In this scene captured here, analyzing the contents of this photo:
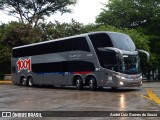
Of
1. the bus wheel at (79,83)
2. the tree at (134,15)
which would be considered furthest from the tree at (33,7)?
the bus wheel at (79,83)

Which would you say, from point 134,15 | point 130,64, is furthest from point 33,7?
point 130,64

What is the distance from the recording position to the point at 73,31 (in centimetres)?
4334

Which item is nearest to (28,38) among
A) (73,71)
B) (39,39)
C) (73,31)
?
(39,39)

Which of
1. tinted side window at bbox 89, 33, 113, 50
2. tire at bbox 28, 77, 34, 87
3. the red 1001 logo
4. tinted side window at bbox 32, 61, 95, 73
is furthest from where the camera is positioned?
tire at bbox 28, 77, 34, 87

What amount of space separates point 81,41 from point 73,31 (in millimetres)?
19880

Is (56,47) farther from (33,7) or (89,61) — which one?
(33,7)

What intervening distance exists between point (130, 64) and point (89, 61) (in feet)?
9.51

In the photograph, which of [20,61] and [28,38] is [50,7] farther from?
[20,61]

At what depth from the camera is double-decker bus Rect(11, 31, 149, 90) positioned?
21656mm

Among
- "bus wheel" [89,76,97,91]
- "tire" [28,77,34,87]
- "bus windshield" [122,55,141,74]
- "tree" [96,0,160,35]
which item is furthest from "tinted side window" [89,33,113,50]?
"tree" [96,0,160,35]

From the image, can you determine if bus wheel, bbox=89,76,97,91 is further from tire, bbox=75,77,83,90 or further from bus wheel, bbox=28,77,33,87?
bus wheel, bbox=28,77,33,87

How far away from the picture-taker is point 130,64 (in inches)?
865

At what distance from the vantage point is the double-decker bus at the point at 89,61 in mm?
21656

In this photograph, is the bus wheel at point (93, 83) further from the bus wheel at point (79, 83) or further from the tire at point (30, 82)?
the tire at point (30, 82)
